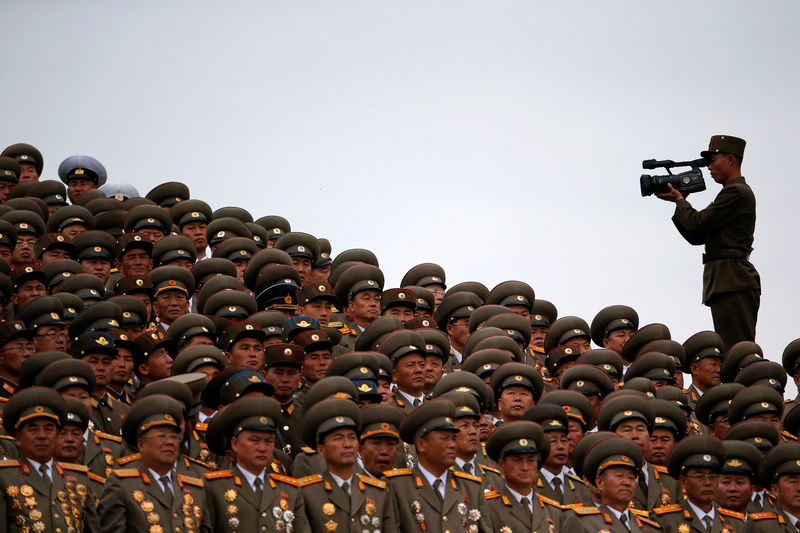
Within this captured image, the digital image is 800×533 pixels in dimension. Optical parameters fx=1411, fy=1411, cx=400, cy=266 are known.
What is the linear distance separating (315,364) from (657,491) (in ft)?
15.4

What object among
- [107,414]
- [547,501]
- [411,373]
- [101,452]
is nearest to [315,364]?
[411,373]

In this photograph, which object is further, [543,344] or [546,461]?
[543,344]

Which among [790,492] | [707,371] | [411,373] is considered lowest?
[790,492]

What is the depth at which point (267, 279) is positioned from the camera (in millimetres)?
22031

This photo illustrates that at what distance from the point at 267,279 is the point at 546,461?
661cm

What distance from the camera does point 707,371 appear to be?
22094 mm

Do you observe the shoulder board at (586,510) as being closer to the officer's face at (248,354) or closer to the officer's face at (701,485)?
the officer's face at (701,485)

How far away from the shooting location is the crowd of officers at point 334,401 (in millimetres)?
14398

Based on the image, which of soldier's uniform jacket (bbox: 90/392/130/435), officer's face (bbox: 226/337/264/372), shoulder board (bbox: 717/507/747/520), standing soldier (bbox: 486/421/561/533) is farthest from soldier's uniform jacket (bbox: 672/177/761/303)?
soldier's uniform jacket (bbox: 90/392/130/435)

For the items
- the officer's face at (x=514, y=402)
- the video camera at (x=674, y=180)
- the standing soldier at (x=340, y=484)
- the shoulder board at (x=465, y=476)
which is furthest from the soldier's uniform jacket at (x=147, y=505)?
the video camera at (x=674, y=180)

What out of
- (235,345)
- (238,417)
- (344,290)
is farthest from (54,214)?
(238,417)

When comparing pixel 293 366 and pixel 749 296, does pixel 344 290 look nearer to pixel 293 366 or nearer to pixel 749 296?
pixel 293 366

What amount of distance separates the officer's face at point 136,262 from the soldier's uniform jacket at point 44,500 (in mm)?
8780

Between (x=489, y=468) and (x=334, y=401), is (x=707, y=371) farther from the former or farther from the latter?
(x=334, y=401)
